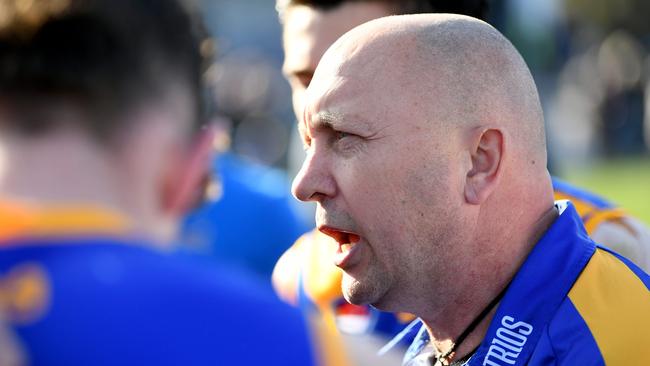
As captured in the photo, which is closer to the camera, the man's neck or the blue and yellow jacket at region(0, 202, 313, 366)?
the blue and yellow jacket at region(0, 202, 313, 366)

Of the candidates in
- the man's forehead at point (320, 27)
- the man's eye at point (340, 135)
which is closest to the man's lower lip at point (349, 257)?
the man's eye at point (340, 135)

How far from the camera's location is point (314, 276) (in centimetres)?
436

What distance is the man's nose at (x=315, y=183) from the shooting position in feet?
9.87

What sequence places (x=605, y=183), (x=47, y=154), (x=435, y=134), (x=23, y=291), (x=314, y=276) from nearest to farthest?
(x=23, y=291) → (x=47, y=154) → (x=435, y=134) → (x=314, y=276) → (x=605, y=183)

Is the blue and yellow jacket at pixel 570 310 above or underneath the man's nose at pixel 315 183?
underneath

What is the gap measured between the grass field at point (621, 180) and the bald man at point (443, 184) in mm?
11143

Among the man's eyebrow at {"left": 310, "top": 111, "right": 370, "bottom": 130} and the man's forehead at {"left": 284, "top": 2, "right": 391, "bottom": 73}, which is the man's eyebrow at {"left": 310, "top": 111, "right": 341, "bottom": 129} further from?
the man's forehead at {"left": 284, "top": 2, "right": 391, "bottom": 73}

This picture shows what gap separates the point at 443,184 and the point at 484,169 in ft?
0.38

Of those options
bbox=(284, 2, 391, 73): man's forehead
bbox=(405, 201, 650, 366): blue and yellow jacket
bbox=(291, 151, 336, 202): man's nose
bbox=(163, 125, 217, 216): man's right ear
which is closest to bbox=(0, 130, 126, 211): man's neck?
bbox=(163, 125, 217, 216): man's right ear

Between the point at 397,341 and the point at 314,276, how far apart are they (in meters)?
1.04

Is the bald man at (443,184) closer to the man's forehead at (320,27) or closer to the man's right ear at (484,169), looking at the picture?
the man's right ear at (484,169)

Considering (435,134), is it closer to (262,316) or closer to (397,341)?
(397,341)

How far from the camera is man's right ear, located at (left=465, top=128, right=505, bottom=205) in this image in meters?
2.94

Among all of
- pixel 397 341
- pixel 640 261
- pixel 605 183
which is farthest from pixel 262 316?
pixel 605 183
